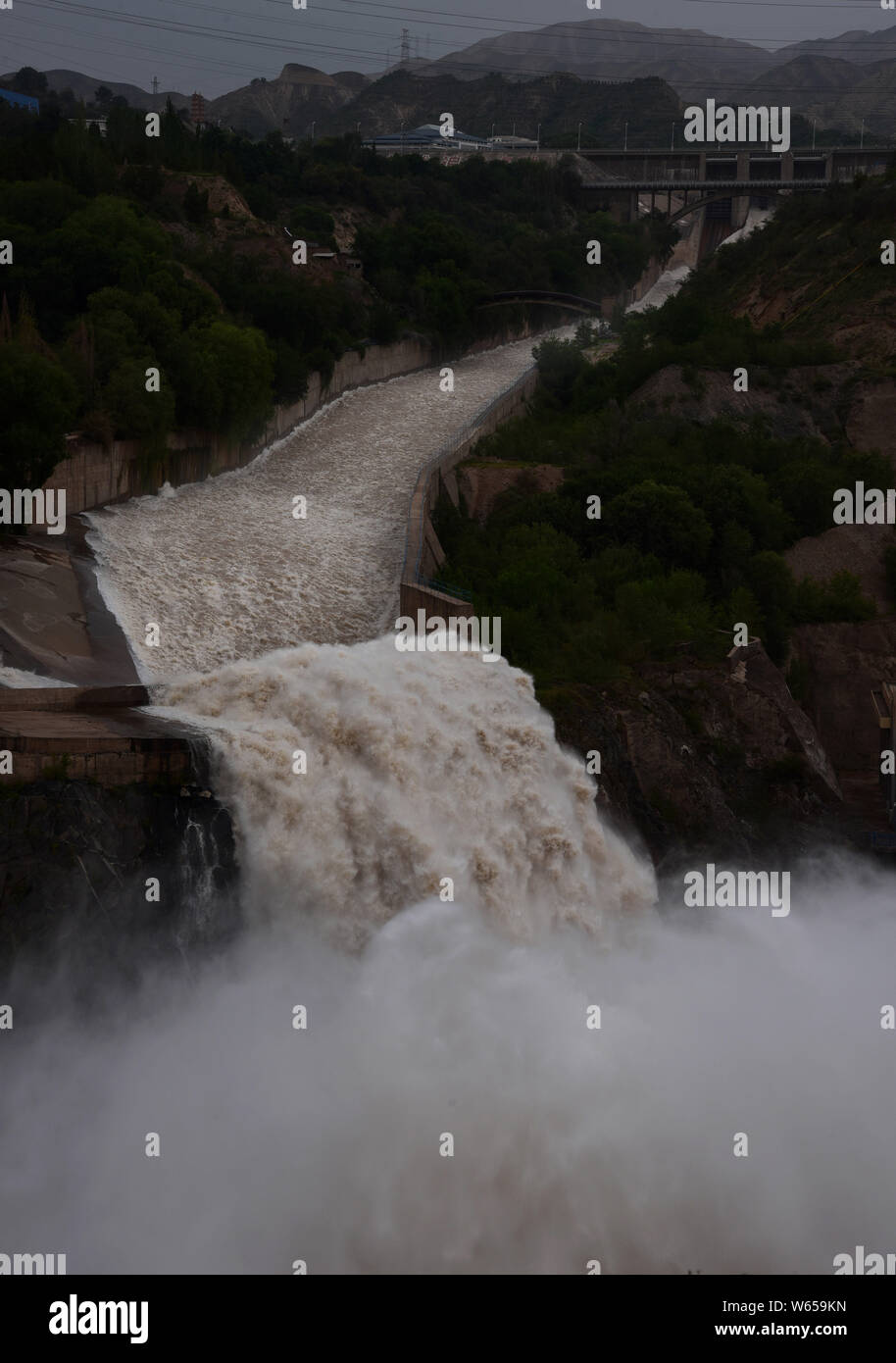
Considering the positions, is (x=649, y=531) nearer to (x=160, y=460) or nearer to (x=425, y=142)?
(x=160, y=460)

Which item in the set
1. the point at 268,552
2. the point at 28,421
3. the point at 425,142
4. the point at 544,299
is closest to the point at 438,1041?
the point at 268,552

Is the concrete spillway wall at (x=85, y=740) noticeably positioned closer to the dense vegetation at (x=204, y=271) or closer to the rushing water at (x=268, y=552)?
the rushing water at (x=268, y=552)

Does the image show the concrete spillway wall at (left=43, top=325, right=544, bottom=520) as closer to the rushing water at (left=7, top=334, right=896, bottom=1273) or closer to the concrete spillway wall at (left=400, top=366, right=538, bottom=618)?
the concrete spillway wall at (left=400, top=366, right=538, bottom=618)

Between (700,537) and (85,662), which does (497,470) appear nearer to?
(700,537)

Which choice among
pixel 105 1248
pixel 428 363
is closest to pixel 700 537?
pixel 105 1248

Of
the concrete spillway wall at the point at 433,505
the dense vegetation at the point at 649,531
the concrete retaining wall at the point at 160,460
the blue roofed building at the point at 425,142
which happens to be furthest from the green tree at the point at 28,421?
the blue roofed building at the point at 425,142

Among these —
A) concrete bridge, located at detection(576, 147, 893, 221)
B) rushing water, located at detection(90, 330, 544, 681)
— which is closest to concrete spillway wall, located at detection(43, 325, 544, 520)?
rushing water, located at detection(90, 330, 544, 681)
